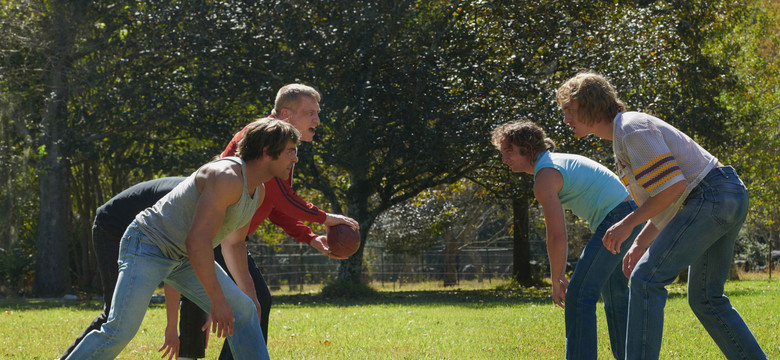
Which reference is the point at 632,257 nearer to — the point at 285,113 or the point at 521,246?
the point at 285,113

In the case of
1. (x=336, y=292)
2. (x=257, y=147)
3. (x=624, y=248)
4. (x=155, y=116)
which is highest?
(x=155, y=116)

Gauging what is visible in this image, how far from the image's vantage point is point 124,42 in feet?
68.5

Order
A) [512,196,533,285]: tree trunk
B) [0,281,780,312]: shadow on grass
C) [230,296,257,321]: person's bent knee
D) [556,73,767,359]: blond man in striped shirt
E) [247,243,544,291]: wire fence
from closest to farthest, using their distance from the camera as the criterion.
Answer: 1. [230,296,257,321]: person's bent knee
2. [556,73,767,359]: blond man in striped shirt
3. [0,281,780,312]: shadow on grass
4. [512,196,533,285]: tree trunk
5. [247,243,544,291]: wire fence

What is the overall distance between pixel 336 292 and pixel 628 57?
9.27 meters

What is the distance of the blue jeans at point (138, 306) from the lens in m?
3.89

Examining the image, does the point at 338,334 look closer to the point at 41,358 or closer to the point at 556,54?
the point at 41,358

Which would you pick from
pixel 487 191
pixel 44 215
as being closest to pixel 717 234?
pixel 487 191

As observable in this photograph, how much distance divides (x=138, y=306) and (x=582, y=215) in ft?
9.48

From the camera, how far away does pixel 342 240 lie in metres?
5.61

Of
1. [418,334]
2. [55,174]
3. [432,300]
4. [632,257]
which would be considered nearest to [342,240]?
[632,257]

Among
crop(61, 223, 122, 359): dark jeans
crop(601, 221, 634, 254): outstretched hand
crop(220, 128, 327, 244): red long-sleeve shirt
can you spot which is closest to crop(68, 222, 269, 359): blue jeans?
crop(220, 128, 327, 244): red long-sleeve shirt

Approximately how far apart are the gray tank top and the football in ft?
4.97

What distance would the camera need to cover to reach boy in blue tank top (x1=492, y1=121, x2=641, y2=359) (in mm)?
4727

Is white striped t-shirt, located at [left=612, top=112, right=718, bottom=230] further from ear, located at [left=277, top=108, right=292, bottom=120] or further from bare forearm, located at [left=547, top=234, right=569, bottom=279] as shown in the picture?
ear, located at [left=277, top=108, right=292, bottom=120]
